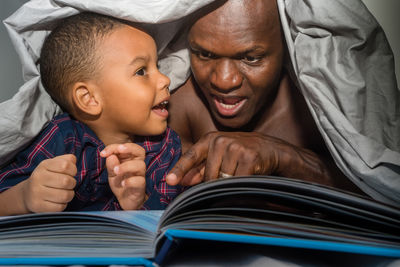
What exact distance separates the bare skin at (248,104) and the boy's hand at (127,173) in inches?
3.7

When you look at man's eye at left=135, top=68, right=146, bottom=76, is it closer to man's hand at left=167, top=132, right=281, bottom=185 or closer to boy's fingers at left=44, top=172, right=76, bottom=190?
man's hand at left=167, top=132, right=281, bottom=185

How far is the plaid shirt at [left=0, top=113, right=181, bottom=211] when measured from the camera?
96 cm

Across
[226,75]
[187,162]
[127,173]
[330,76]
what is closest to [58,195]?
[127,173]

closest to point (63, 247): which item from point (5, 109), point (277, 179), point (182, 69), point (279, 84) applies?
point (277, 179)

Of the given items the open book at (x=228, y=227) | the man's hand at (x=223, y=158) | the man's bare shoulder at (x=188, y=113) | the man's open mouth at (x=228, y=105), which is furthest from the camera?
the man's bare shoulder at (x=188, y=113)

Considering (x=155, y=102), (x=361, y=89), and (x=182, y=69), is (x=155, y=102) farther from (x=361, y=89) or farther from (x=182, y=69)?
(x=361, y=89)

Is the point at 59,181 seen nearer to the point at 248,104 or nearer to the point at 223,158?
the point at 223,158

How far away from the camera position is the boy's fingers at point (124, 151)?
81cm

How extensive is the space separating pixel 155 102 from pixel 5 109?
37 centimetres

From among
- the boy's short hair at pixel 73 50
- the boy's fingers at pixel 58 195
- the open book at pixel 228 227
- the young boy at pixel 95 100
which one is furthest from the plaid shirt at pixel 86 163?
the open book at pixel 228 227

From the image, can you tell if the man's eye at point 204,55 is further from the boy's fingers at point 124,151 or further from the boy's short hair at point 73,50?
the boy's fingers at point 124,151

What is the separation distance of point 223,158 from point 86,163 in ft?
1.24

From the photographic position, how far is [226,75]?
102 centimetres

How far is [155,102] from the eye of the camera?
1.01 metres
